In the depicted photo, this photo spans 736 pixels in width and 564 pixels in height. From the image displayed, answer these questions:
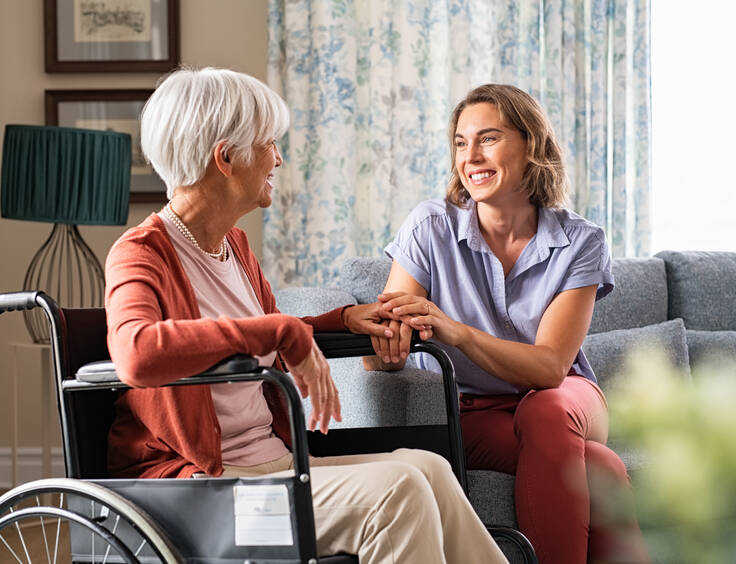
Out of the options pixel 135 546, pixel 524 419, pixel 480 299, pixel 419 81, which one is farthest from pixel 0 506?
pixel 419 81

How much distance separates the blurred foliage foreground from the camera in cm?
32

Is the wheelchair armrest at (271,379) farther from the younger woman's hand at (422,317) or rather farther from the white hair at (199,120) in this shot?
the younger woman's hand at (422,317)

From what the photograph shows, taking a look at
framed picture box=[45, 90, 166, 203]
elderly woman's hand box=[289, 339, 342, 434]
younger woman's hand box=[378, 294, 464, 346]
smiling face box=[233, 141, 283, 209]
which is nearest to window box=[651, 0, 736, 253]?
framed picture box=[45, 90, 166, 203]

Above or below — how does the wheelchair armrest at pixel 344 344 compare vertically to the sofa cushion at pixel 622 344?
above

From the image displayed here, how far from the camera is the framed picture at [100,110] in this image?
336cm

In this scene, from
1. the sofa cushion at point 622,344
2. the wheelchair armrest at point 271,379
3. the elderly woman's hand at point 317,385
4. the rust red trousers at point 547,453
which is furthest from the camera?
the sofa cushion at point 622,344

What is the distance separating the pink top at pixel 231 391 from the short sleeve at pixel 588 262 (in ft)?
2.34

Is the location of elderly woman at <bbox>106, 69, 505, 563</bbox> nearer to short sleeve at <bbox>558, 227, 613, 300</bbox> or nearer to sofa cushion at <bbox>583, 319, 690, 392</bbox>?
short sleeve at <bbox>558, 227, 613, 300</bbox>

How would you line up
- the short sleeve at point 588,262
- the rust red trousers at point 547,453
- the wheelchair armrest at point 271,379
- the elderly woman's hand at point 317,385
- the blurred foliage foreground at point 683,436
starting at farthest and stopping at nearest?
the short sleeve at point 588,262
the rust red trousers at point 547,453
the elderly woman's hand at point 317,385
the wheelchair armrest at point 271,379
the blurred foliage foreground at point 683,436

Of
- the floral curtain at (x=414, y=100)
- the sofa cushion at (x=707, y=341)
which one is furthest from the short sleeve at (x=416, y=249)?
the floral curtain at (x=414, y=100)

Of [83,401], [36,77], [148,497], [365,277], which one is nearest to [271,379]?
[148,497]

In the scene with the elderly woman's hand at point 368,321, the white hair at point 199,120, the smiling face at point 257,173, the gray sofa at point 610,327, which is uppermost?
the white hair at point 199,120

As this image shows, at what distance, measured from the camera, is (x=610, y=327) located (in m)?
2.64

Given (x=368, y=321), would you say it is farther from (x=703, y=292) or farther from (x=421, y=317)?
(x=703, y=292)
